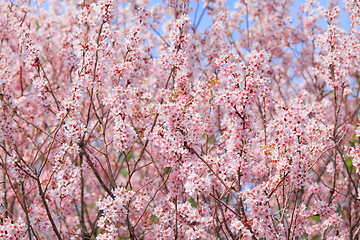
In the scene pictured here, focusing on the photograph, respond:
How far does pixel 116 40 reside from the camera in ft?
17.7

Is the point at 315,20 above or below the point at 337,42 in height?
above

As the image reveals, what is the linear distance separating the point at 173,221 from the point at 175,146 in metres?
1.12

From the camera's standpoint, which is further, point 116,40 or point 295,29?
point 295,29

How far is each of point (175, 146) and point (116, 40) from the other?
7.06 feet

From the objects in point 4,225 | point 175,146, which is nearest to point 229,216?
point 175,146

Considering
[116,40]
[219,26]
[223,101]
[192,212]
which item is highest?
[219,26]

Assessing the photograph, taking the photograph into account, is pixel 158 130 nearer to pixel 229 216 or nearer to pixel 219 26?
pixel 229 216

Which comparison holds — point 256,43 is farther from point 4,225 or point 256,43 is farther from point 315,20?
point 4,225

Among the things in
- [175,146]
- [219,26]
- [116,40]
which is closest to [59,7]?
[219,26]

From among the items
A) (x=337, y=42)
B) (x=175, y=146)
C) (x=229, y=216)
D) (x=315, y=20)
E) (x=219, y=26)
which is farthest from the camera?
(x=315, y=20)

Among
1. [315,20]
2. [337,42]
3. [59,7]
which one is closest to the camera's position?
[337,42]

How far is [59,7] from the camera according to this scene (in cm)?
1109

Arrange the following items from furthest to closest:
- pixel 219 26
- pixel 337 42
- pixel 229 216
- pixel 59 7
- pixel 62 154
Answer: pixel 59 7 < pixel 219 26 < pixel 337 42 < pixel 229 216 < pixel 62 154

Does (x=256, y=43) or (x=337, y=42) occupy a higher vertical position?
(x=256, y=43)
